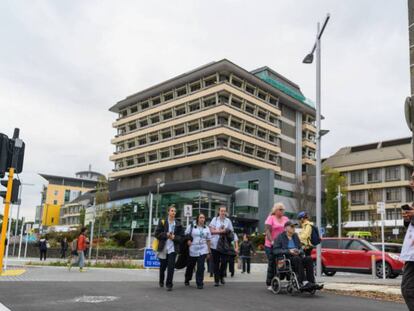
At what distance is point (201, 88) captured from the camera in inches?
2648

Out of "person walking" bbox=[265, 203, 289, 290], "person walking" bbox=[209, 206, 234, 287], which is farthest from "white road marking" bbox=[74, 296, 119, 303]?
"person walking" bbox=[265, 203, 289, 290]

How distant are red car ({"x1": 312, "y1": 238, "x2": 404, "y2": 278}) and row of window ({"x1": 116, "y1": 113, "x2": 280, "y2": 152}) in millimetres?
43701

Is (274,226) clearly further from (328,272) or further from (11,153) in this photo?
(328,272)

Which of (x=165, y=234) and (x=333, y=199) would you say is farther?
(x=333, y=199)

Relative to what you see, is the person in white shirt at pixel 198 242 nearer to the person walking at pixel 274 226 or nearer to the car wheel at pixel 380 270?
the person walking at pixel 274 226

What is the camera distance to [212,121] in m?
65.7

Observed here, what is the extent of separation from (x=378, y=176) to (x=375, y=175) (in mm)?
615

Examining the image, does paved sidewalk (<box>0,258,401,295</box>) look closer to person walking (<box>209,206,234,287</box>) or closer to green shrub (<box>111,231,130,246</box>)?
person walking (<box>209,206,234,287</box>)

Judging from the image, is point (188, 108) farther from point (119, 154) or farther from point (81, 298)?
point (81, 298)

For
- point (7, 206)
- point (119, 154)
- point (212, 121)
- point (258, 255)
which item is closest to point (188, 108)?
point (212, 121)

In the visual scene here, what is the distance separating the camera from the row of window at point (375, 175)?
79.3 meters

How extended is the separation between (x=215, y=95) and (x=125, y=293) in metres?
56.3

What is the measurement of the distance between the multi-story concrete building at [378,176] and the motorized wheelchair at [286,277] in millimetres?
66000

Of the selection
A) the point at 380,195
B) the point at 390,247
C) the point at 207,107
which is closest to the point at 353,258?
the point at 390,247
